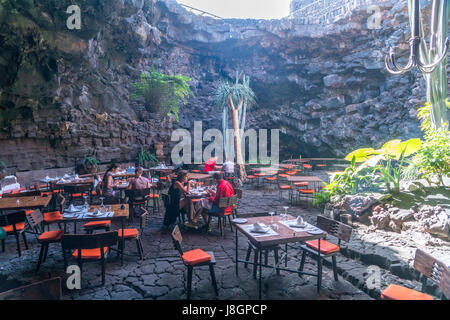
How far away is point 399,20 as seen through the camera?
43.4ft

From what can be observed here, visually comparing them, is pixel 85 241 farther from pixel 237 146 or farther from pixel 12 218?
pixel 237 146

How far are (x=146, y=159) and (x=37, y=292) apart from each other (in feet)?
35.3

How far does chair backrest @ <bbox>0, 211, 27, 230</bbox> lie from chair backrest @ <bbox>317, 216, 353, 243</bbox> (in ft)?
15.1

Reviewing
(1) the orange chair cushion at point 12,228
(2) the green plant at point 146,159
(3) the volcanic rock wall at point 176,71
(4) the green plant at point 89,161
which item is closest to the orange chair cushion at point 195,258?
(1) the orange chair cushion at point 12,228

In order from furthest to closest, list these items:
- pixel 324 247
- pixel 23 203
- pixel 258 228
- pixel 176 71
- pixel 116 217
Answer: pixel 176 71, pixel 23 203, pixel 116 217, pixel 324 247, pixel 258 228

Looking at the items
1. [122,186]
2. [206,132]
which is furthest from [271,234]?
[206,132]

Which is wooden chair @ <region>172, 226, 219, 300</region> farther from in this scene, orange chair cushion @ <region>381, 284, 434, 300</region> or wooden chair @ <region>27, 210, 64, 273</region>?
wooden chair @ <region>27, 210, 64, 273</region>

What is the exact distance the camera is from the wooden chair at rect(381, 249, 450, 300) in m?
2.12

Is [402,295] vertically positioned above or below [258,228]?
below

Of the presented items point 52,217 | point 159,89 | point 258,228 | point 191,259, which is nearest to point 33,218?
point 52,217

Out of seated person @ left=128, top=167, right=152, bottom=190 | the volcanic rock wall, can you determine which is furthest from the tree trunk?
seated person @ left=128, top=167, right=152, bottom=190

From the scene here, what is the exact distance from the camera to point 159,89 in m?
13.3
